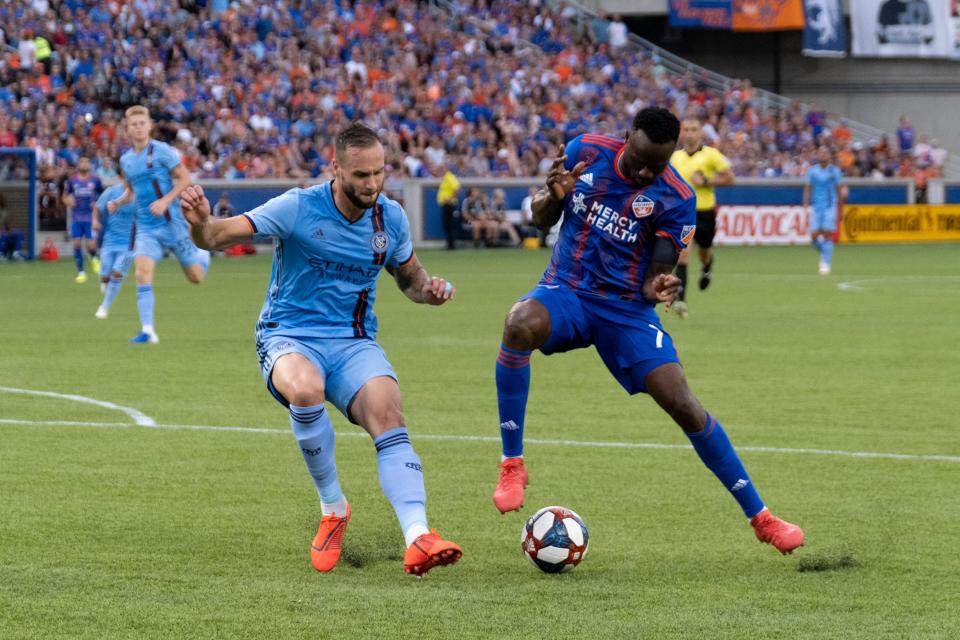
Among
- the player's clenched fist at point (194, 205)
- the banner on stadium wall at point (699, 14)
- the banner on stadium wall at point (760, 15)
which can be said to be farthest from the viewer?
the banner on stadium wall at point (760, 15)

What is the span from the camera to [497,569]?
654 centimetres

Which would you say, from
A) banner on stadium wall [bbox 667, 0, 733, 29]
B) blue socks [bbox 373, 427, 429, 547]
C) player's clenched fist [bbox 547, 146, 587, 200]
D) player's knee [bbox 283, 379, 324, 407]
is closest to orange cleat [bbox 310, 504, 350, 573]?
blue socks [bbox 373, 427, 429, 547]

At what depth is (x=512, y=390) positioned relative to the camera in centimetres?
767

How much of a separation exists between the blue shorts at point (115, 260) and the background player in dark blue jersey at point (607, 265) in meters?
10.7

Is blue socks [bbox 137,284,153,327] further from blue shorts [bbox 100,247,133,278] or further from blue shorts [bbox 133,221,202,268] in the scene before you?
blue shorts [bbox 100,247,133,278]

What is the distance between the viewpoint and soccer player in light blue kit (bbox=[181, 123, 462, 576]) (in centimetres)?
643

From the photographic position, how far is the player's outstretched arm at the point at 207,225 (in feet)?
20.1

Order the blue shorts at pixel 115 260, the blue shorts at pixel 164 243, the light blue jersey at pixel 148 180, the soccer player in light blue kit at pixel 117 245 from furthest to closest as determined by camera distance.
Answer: the soccer player in light blue kit at pixel 117 245 < the blue shorts at pixel 115 260 < the blue shorts at pixel 164 243 < the light blue jersey at pixel 148 180

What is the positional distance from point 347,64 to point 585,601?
35293 mm

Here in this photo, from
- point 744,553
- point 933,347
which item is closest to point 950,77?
point 933,347

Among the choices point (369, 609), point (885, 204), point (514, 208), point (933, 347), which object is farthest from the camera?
point (885, 204)

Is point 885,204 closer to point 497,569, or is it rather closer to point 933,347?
point 933,347

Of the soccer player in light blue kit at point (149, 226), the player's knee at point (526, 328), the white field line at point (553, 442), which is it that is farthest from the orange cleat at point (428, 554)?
the soccer player in light blue kit at point (149, 226)

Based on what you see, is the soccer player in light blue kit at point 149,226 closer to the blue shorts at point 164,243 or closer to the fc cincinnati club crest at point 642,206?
the blue shorts at point 164,243
